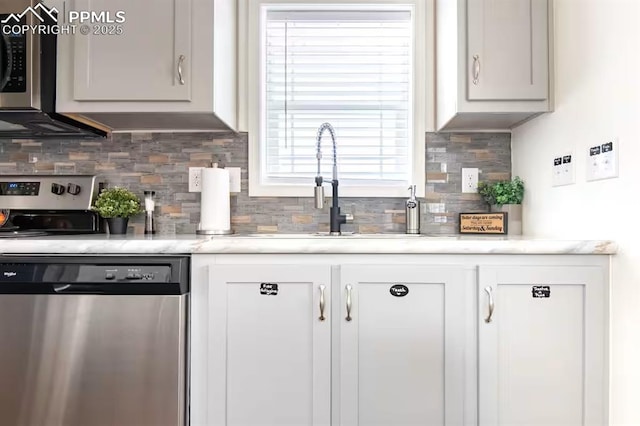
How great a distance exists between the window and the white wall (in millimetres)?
681

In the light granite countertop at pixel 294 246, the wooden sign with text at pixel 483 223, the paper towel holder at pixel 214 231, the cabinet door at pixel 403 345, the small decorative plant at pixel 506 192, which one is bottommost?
the cabinet door at pixel 403 345

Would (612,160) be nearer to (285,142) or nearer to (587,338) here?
(587,338)

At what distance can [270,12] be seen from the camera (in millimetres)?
2223

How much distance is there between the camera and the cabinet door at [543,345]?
4.81 ft

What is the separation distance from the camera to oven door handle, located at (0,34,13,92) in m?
1.73

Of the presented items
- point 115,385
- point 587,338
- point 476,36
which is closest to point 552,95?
point 476,36

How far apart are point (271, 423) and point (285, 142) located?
1298 mm

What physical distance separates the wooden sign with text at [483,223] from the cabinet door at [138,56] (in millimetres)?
1360

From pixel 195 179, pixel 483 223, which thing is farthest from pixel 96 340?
pixel 483 223

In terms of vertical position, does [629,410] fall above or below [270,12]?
below

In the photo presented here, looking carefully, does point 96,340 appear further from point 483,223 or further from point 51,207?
point 483,223

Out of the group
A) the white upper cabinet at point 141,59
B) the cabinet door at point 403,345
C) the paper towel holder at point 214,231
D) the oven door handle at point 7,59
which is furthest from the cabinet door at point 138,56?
the cabinet door at point 403,345

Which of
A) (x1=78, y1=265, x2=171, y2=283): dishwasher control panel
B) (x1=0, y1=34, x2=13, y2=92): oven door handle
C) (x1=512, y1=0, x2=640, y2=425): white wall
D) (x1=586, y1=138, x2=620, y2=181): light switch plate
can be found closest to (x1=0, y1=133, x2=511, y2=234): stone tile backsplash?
(x1=512, y1=0, x2=640, y2=425): white wall

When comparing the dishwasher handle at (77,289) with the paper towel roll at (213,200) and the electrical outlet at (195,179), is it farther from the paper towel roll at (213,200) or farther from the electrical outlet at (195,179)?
the electrical outlet at (195,179)
